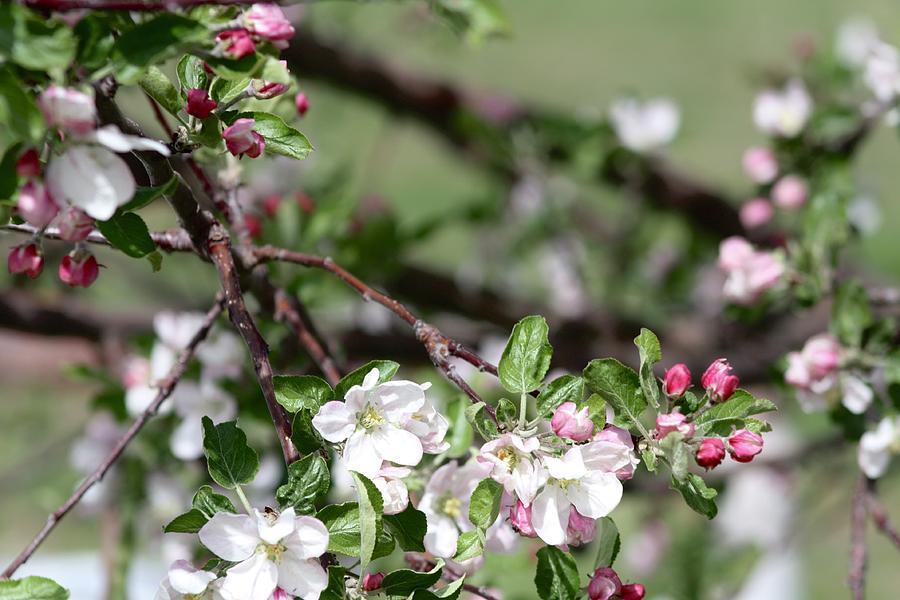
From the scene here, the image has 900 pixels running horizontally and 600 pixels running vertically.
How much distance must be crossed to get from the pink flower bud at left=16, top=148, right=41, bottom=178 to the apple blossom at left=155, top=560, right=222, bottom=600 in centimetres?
23

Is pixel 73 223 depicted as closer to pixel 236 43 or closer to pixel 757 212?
pixel 236 43

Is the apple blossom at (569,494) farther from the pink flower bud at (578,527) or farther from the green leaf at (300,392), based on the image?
the green leaf at (300,392)

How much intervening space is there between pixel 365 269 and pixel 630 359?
458 mm

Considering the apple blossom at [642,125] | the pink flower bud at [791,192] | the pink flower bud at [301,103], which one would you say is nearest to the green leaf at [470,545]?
the pink flower bud at [301,103]

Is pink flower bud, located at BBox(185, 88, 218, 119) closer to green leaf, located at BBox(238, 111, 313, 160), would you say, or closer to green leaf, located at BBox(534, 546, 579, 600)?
green leaf, located at BBox(238, 111, 313, 160)

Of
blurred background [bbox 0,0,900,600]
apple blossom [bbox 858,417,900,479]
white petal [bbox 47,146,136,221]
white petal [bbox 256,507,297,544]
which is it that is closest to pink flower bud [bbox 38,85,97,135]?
white petal [bbox 47,146,136,221]

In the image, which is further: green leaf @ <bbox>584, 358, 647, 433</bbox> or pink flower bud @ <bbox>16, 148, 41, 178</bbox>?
green leaf @ <bbox>584, 358, 647, 433</bbox>

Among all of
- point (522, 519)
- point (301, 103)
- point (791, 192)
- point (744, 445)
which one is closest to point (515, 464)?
point (522, 519)

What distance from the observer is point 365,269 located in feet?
4.23

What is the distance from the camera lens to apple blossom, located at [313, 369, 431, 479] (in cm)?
58

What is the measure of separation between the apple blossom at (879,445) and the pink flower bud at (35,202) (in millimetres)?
714

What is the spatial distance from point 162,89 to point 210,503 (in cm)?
26

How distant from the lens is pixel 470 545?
60 centimetres

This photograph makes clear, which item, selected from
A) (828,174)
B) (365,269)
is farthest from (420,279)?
(828,174)
